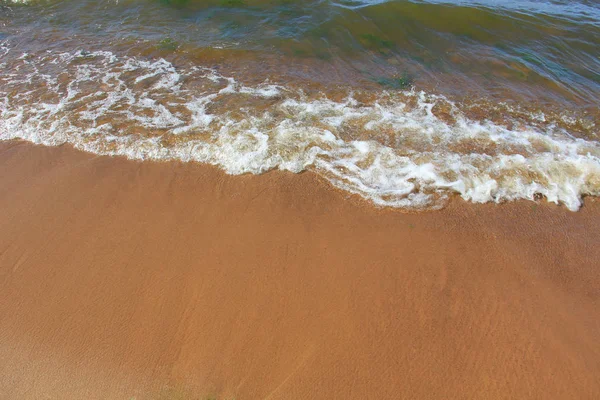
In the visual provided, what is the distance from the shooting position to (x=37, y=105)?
609cm

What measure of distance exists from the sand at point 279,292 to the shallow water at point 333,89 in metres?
0.49

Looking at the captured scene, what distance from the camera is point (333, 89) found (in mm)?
6516

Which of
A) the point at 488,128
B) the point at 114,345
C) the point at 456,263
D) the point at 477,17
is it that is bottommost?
the point at 114,345

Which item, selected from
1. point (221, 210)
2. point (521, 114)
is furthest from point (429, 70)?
point (221, 210)

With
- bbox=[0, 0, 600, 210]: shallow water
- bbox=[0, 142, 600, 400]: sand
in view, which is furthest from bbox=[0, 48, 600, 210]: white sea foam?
bbox=[0, 142, 600, 400]: sand

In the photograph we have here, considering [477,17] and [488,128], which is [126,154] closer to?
[488,128]

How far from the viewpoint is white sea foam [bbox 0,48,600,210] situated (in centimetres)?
470

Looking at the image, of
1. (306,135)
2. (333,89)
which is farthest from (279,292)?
(333,89)

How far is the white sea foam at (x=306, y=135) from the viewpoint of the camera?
15.4 ft

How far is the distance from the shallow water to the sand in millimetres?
492

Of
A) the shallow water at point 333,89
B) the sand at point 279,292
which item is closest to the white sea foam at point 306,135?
the shallow water at point 333,89

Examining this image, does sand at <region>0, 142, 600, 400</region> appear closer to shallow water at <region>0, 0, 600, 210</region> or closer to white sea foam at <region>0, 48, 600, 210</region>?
white sea foam at <region>0, 48, 600, 210</region>

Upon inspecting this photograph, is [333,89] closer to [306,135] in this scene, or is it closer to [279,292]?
[306,135]

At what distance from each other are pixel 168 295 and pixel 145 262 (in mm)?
534
